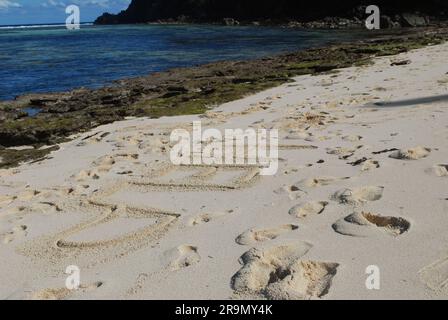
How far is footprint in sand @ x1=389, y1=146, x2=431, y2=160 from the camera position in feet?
17.1

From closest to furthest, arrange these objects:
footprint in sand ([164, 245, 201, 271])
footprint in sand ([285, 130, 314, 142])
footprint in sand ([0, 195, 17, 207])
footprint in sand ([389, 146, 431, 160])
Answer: footprint in sand ([164, 245, 201, 271]) < footprint in sand ([389, 146, 431, 160]) < footprint in sand ([0, 195, 17, 207]) < footprint in sand ([285, 130, 314, 142])

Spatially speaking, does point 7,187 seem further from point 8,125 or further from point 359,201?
point 8,125

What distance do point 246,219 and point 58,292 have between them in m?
1.63

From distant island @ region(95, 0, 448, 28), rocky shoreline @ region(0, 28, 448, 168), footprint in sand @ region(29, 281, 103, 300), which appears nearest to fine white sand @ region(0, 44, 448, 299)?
footprint in sand @ region(29, 281, 103, 300)

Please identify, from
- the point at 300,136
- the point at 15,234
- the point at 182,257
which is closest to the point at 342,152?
the point at 300,136

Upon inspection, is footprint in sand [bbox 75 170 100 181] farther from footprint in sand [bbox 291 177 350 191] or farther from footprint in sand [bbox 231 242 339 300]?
footprint in sand [bbox 231 242 339 300]

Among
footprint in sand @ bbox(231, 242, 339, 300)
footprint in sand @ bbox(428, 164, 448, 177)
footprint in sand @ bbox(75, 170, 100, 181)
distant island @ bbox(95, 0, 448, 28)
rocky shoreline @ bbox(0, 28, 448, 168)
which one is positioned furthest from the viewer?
distant island @ bbox(95, 0, 448, 28)

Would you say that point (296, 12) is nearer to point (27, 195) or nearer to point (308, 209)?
point (27, 195)

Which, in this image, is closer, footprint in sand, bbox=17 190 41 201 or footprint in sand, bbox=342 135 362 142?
footprint in sand, bbox=17 190 41 201

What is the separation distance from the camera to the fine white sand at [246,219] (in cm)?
321

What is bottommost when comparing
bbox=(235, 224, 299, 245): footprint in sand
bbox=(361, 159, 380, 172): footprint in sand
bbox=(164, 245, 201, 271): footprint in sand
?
bbox=(164, 245, 201, 271): footprint in sand

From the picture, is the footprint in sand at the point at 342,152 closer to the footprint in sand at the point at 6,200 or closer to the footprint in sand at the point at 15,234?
the footprint in sand at the point at 15,234

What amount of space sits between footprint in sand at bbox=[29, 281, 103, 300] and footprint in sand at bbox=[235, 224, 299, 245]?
111cm

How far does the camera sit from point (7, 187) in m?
6.09
